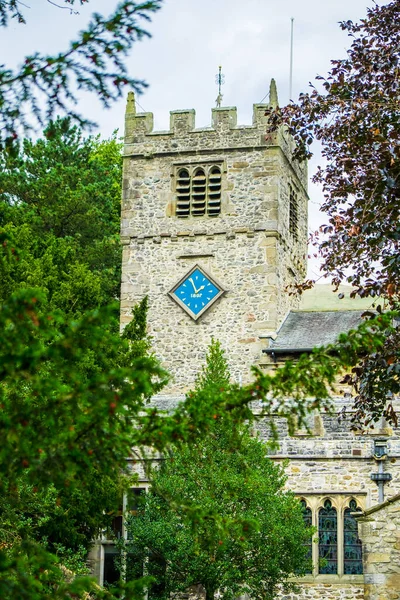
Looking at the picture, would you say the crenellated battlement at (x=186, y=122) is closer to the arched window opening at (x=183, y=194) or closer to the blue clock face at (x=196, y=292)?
the arched window opening at (x=183, y=194)

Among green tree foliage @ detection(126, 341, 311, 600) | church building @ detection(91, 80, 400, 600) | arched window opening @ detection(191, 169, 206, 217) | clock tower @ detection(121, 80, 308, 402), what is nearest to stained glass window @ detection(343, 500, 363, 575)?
green tree foliage @ detection(126, 341, 311, 600)

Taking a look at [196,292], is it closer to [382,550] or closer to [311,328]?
[311,328]

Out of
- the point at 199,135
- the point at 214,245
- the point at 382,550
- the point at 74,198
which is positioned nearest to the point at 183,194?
the point at 199,135

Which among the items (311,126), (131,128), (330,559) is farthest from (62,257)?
(131,128)

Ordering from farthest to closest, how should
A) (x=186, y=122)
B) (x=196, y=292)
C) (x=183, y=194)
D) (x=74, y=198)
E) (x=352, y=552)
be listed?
(x=74, y=198), (x=186, y=122), (x=183, y=194), (x=196, y=292), (x=352, y=552)

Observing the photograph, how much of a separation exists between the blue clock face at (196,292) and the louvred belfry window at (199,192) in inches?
60.8

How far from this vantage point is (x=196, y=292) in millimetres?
28062

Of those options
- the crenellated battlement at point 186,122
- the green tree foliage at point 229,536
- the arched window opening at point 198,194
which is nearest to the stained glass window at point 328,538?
the green tree foliage at point 229,536

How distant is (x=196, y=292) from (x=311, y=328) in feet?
9.40

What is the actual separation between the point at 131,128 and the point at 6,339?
24.2 metres

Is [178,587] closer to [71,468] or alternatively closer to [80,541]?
[80,541]

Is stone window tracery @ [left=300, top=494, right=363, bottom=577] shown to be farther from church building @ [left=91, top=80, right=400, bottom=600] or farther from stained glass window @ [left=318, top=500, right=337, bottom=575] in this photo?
church building @ [left=91, top=80, right=400, bottom=600]

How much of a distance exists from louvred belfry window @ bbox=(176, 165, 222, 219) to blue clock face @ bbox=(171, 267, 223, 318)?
1543 mm

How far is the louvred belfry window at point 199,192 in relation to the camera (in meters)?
28.7
